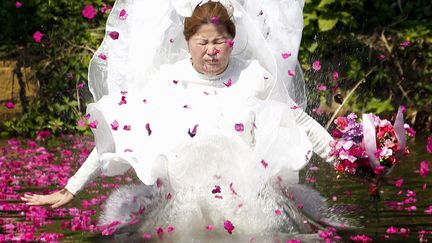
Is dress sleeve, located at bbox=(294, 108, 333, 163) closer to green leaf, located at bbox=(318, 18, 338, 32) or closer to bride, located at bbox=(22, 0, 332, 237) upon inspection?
bride, located at bbox=(22, 0, 332, 237)

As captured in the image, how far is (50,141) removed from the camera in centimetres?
1020

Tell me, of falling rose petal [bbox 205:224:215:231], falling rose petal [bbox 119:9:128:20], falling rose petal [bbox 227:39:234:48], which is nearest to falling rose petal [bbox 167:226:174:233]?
falling rose petal [bbox 205:224:215:231]

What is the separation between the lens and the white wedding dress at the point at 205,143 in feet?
16.6

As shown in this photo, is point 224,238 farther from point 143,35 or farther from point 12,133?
point 12,133

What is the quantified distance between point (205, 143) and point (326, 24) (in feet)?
20.5

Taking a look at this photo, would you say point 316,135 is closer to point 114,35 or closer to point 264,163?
point 264,163

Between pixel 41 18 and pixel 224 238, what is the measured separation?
7097 millimetres

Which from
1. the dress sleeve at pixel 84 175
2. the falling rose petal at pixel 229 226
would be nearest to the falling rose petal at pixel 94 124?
the dress sleeve at pixel 84 175

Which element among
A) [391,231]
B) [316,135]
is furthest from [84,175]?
[391,231]

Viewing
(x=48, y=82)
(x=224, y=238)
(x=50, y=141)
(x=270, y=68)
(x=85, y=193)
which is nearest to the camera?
(x=224, y=238)

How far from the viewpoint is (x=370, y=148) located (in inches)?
196

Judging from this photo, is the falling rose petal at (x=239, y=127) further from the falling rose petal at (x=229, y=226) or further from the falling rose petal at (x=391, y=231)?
the falling rose petal at (x=391, y=231)

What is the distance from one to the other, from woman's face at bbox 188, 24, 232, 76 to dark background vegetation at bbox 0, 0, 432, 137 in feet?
16.2

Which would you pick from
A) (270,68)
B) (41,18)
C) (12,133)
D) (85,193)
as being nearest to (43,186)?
(85,193)
